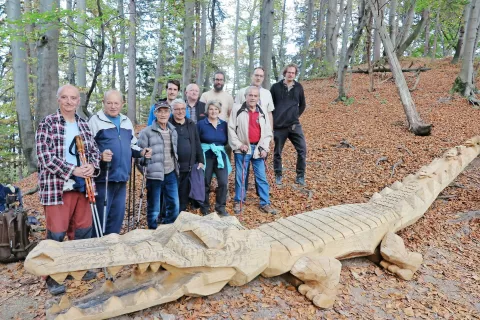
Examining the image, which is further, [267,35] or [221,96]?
[267,35]

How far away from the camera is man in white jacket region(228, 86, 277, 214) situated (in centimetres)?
470

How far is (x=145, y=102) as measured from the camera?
74.5ft

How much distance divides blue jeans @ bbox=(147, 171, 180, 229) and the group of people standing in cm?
1

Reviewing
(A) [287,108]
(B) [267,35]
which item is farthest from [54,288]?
(B) [267,35]

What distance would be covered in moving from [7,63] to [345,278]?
19.9m

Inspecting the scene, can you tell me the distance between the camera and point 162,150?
396 centimetres

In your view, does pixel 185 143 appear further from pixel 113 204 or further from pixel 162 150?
pixel 113 204

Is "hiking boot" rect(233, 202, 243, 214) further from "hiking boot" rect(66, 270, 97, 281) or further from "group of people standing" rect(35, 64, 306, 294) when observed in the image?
"hiking boot" rect(66, 270, 97, 281)

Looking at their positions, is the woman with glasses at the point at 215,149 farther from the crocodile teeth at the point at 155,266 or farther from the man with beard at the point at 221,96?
the crocodile teeth at the point at 155,266

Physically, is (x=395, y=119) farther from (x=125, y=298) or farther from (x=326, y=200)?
(x=125, y=298)

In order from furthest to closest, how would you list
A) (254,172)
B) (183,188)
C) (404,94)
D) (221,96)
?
(404,94) → (221,96) → (254,172) → (183,188)

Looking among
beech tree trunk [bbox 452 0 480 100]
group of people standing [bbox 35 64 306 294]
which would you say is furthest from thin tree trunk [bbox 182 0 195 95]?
beech tree trunk [bbox 452 0 480 100]

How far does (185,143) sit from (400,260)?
9.84ft

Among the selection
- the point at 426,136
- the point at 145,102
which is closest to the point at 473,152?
the point at 426,136
